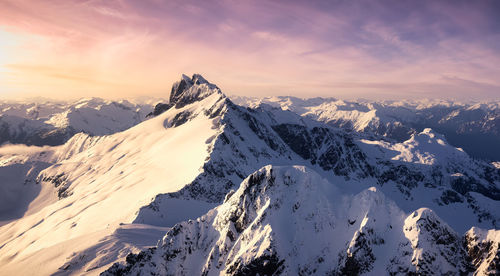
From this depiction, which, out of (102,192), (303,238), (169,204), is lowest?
(102,192)

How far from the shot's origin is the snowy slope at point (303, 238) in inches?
1368

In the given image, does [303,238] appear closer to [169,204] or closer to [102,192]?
[169,204]

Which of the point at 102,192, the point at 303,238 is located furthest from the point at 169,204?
the point at 102,192

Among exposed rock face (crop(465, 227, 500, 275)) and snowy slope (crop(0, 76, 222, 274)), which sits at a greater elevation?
exposed rock face (crop(465, 227, 500, 275))

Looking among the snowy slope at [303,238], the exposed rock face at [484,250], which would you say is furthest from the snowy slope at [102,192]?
the exposed rock face at [484,250]

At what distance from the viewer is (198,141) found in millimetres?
141375

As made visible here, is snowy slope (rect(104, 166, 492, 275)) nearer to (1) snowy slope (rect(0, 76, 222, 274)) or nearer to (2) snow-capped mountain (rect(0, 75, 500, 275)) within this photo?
(2) snow-capped mountain (rect(0, 75, 500, 275))

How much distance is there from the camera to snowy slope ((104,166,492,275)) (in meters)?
34.8

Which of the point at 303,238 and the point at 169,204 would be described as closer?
the point at 303,238

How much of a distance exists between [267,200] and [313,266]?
40.6 ft

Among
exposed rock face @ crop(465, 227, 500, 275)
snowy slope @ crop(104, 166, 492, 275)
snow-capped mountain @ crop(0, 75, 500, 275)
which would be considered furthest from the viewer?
snow-capped mountain @ crop(0, 75, 500, 275)

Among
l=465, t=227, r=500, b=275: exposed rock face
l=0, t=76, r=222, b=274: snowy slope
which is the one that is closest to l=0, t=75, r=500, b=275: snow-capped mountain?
l=465, t=227, r=500, b=275: exposed rock face

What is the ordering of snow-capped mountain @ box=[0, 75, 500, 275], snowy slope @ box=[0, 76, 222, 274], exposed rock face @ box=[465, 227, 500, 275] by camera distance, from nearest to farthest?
1. exposed rock face @ box=[465, 227, 500, 275]
2. snow-capped mountain @ box=[0, 75, 500, 275]
3. snowy slope @ box=[0, 76, 222, 274]

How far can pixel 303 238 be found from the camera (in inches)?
1614
